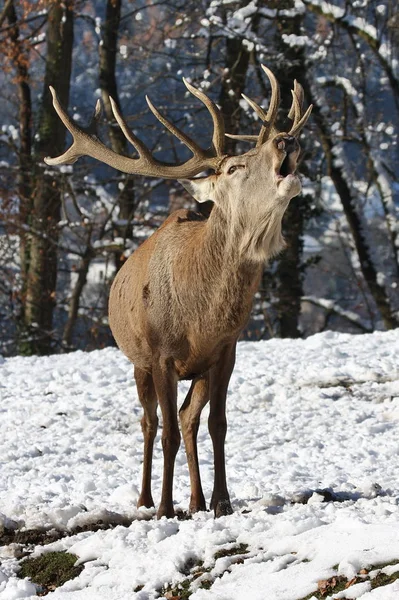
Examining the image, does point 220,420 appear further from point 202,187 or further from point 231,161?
point 231,161

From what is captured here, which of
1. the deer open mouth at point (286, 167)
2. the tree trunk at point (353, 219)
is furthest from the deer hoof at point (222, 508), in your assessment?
the tree trunk at point (353, 219)

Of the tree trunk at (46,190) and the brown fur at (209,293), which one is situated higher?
the tree trunk at (46,190)

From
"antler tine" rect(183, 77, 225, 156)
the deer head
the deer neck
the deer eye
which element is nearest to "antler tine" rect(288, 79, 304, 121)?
the deer head

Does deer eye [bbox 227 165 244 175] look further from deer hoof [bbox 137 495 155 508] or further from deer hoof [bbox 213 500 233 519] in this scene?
deer hoof [bbox 137 495 155 508]

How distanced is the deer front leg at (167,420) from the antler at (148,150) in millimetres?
1220

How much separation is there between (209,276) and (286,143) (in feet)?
2.90

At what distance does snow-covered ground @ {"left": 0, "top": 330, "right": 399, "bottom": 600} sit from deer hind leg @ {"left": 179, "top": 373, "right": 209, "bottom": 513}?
27 cm

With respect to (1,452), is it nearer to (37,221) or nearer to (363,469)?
(363,469)

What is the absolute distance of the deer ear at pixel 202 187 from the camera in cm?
586

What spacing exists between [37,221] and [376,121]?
6.42 meters

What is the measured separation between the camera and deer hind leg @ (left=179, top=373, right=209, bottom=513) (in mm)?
5875

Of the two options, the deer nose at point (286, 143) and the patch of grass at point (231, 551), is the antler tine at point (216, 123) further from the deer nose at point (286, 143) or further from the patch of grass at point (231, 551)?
the patch of grass at point (231, 551)

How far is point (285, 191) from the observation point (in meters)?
5.25

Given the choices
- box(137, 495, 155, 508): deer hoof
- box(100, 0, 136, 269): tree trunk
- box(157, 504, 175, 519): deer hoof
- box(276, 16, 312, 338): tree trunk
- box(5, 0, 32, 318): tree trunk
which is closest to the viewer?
box(157, 504, 175, 519): deer hoof
